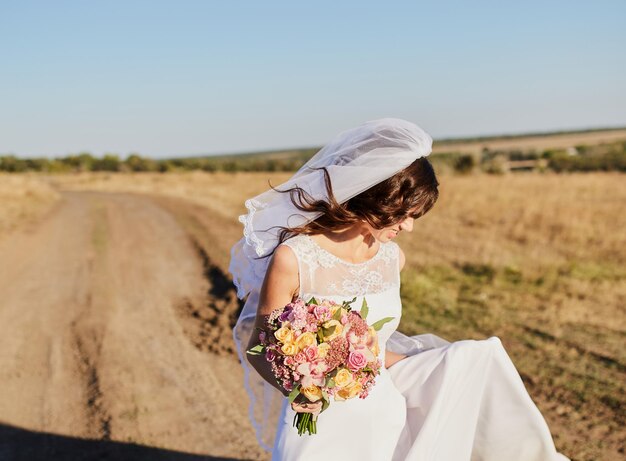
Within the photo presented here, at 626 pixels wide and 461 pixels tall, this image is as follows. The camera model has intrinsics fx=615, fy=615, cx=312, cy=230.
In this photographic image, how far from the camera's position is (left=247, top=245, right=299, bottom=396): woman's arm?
8.88 ft

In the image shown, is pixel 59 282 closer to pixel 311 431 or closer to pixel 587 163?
pixel 311 431

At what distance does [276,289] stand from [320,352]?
1.63ft

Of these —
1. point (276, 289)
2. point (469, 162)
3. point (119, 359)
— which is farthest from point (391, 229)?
point (469, 162)

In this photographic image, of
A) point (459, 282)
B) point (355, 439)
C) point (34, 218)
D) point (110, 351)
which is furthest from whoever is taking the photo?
point (34, 218)

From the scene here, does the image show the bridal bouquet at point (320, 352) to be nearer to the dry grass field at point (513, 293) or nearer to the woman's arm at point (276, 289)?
the woman's arm at point (276, 289)

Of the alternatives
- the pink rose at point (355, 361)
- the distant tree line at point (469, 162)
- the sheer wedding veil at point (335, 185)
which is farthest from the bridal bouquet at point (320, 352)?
the distant tree line at point (469, 162)

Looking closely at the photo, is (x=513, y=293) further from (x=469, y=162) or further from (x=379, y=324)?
(x=469, y=162)

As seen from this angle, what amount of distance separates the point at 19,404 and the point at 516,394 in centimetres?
447

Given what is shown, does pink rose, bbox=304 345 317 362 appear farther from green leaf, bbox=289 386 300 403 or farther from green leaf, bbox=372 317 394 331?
green leaf, bbox=372 317 394 331

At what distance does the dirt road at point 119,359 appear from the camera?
4.81m

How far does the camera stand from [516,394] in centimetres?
295

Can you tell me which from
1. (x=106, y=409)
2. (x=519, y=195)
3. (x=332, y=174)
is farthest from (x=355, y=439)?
(x=519, y=195)

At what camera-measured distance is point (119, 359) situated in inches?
253

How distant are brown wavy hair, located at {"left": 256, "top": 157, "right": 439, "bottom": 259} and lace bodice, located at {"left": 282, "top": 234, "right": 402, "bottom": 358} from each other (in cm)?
13
